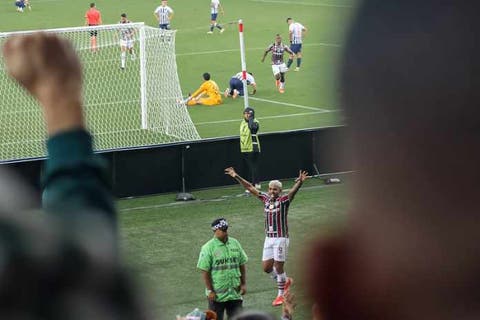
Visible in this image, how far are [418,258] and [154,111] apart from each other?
2907 centimetres

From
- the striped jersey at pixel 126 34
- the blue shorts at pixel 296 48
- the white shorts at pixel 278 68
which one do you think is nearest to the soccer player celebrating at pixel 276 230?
the striped jersey at pixel 126 34

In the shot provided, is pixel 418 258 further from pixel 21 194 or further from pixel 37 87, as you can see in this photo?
pixel 37 87

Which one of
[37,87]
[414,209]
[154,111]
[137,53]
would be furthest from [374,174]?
[137,53]

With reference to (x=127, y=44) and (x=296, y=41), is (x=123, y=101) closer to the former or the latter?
(x=127, y=44)

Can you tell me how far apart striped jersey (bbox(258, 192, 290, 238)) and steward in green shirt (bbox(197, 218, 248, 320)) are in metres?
2.05

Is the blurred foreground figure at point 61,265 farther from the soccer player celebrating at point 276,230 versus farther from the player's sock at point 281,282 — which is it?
the soccer player celebrating at point 276,230

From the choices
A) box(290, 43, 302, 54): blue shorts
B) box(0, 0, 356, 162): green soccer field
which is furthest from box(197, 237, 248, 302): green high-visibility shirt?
box(290, 43, 302, 54): blue shorts

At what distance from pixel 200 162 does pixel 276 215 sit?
6.34m

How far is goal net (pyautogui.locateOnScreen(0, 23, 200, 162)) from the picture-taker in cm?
2792

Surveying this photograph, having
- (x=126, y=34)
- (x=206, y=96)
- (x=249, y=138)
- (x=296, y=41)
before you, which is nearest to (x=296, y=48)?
(x=296, y=41)

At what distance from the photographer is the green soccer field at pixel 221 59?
100cm

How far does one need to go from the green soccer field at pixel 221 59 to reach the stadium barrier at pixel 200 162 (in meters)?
1.06

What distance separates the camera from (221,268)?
56.4 feet

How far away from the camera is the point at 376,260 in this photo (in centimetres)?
82
